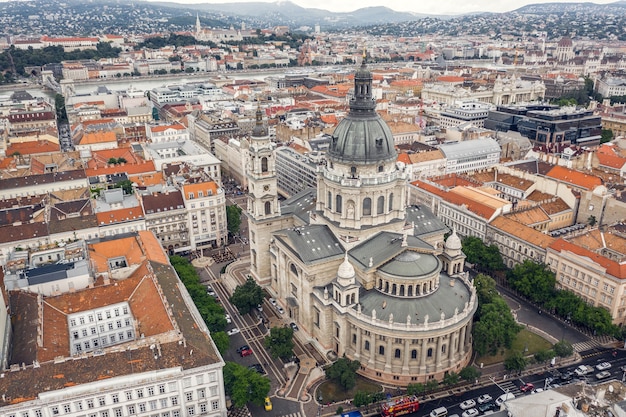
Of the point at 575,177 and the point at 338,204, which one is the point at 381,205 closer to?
the point at 338,204

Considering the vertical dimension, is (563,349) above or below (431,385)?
above

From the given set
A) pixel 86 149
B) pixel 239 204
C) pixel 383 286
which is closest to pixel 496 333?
pixel 383 286

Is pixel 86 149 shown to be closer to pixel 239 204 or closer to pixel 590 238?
pixel 239 204

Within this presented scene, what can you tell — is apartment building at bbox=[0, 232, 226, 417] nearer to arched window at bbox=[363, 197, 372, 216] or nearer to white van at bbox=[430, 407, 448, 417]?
white van at bbox=[430, 407, 448, 417]

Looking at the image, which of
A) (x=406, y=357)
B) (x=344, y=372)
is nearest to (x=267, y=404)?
(x=344, y=372)

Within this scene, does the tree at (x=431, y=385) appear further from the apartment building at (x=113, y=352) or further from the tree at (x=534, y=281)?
the tree at (x=534, y=281)

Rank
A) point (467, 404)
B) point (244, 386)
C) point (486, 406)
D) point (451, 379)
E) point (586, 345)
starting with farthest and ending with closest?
point (586, 345) → point (451, 379) → point (467, 404) → point (486, 406) → point (244, 386)

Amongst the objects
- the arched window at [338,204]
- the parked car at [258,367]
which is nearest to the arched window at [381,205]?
the arched window at [338,204]
